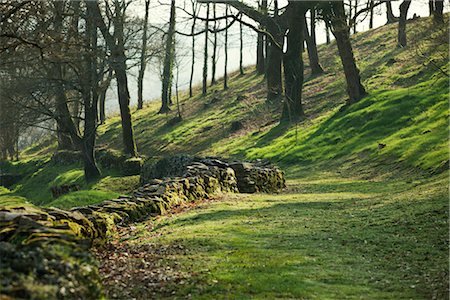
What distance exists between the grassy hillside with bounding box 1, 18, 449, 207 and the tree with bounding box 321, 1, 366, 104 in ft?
3.46

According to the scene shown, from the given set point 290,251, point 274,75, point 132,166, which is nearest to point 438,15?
point 290,251

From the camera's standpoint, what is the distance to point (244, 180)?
837 inches

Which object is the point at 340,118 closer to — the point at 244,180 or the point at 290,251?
the point at 244,180

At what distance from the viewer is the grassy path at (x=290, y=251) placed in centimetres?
783

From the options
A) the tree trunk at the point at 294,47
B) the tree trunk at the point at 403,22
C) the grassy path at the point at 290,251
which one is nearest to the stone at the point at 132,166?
the tree trunk at the point at 294,47

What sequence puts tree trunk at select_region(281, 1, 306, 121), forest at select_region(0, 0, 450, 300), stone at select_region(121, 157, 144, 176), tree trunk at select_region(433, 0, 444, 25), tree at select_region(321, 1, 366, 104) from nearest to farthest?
1. forest at select_region(0, 0, 450, 300)
2. tree trunk at select_region(433, 0, 444, 25)
3. stone at select_region(121, 157, 144, 176)
4. tree at select_region(321, 1, 366, 104)
5. tree trunk at select_region(281, 1, 306, 121)

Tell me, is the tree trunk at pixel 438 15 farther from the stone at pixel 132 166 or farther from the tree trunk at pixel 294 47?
the stone at pixel 132 166

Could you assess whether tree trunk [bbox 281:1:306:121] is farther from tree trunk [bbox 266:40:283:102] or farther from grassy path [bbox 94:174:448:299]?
grassy path [bbox 94:174:448:299]

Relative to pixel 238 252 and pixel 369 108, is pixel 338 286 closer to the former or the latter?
pixel 238 252

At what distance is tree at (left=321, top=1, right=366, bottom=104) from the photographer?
3394 cm

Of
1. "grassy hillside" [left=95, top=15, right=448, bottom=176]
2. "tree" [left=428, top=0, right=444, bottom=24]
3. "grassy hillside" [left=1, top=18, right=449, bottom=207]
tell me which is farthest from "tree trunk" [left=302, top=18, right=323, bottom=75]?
"tree" [left=428, top=0, right=444, bottom=24]

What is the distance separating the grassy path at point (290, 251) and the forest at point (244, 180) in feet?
0.16

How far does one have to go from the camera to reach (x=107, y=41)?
3041 cm

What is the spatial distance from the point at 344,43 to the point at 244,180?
16844 mm
